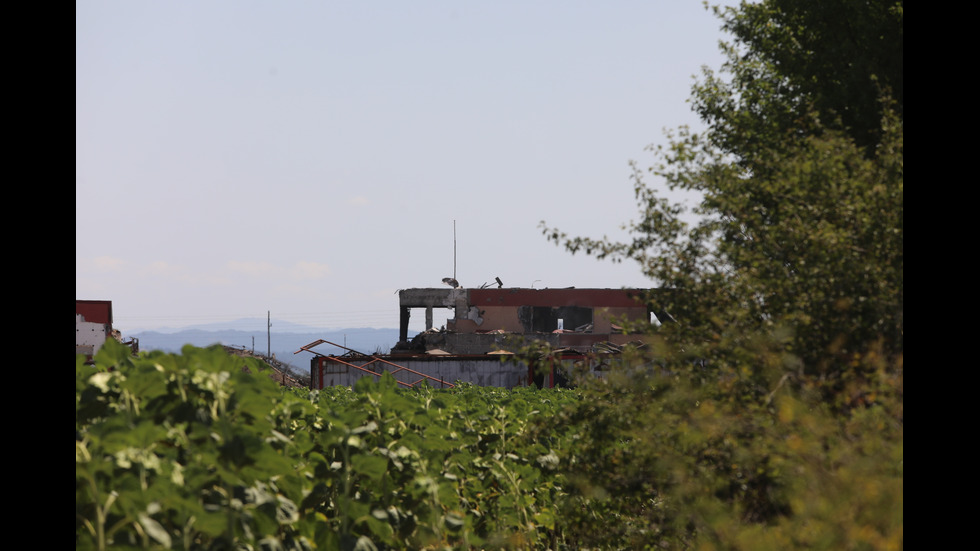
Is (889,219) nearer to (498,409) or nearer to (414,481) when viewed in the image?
(414,481)

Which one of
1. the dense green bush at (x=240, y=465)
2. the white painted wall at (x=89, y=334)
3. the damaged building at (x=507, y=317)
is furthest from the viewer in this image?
the damaged building at (x=507, y=317)

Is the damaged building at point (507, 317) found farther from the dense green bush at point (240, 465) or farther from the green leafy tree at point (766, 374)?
the dense green bush at point (240, 465)

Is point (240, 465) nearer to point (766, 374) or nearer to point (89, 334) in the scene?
point (766, 374)

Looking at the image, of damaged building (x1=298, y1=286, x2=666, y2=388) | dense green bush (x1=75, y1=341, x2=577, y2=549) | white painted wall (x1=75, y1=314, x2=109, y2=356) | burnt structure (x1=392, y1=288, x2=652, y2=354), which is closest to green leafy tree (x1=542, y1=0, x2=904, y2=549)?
dense green bush (x1=75, y1=341, x2=577, y2=549)

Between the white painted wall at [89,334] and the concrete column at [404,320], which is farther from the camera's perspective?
the concrete column at [404,320]

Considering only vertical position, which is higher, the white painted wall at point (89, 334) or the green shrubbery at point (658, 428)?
the green shrubbery at point (658, 428)

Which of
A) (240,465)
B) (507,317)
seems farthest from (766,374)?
(507,317)

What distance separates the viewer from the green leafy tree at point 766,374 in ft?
18.0

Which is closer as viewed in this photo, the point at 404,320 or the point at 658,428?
the point at 658,428

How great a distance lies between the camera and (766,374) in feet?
22.5

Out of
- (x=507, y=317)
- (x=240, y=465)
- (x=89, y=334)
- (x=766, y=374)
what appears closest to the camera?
(x=240, y=465)

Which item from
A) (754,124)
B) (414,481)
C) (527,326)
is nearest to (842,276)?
(414,481)

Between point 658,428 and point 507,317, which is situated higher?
point 658,428

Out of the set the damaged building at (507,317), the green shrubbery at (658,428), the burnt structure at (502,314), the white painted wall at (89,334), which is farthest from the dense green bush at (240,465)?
the burnt structure at (502,314)
